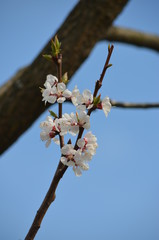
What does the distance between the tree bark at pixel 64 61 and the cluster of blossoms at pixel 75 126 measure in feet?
3.06

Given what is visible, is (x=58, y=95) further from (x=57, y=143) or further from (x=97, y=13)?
(x=97, y=13)

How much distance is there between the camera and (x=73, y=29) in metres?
1.35

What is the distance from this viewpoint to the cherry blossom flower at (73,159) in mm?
355

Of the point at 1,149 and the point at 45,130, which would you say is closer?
the point at 45,130

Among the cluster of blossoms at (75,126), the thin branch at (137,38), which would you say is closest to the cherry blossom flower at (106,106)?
the cluster of blossoms at (75,126)

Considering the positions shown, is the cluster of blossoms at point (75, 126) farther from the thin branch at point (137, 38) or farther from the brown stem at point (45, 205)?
the thin branch at point (137, 38)

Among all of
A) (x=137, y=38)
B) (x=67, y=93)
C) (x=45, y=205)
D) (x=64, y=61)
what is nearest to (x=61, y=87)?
(x=67, y=93)

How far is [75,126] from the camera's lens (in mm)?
381

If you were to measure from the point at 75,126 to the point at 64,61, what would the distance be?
101 cm

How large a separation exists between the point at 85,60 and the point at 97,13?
0.65 feet

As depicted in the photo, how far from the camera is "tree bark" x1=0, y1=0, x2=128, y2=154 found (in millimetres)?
1345

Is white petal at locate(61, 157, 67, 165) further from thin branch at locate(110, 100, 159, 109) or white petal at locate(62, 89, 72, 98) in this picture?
thin branch at locate(110, 100, 159, 109)

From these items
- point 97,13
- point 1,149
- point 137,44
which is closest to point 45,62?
point 97,13

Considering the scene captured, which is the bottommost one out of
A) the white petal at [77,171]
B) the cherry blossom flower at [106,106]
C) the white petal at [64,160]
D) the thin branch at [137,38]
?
the thin branch at [137,38]
